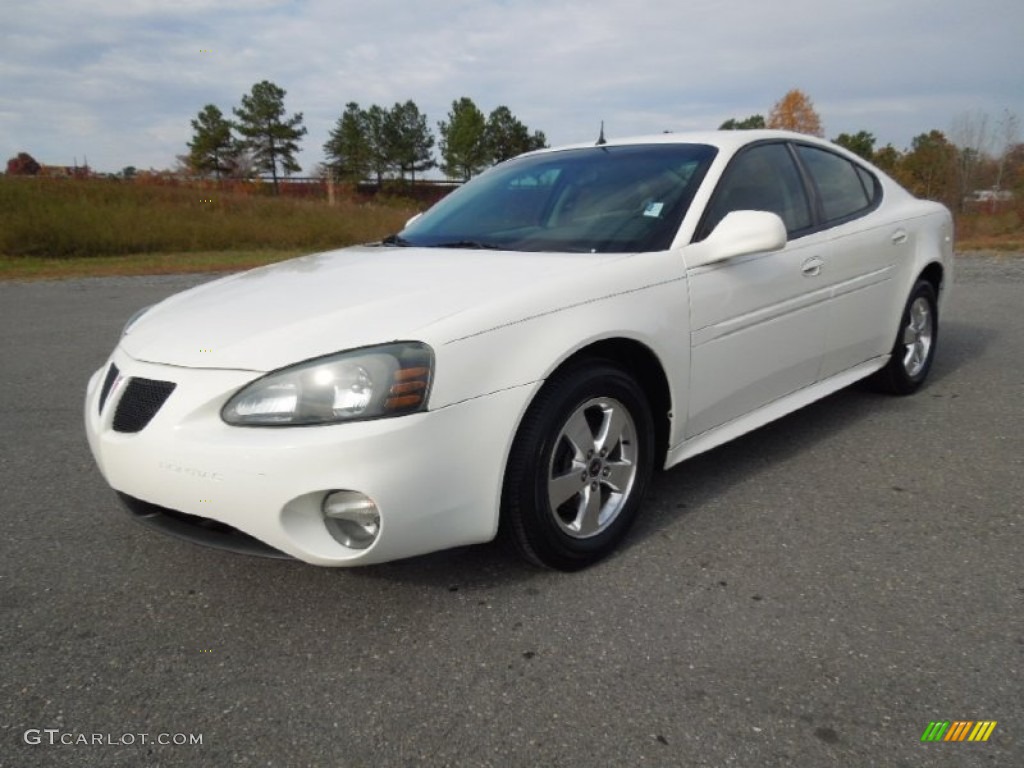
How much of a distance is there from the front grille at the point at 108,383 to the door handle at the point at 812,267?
8.81ft

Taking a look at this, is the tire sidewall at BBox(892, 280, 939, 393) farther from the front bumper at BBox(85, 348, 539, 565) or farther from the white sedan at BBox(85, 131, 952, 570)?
the front bumper at BBox(85, 348, 539, 565)

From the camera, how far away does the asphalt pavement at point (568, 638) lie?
1775mm

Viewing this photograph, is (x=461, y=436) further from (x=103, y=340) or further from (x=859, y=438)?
(x=103, y=340)

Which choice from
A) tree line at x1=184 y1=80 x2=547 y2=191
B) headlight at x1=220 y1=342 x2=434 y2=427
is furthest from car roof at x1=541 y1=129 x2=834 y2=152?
tree line at x1=184 y1=80 x2=547 y2=191

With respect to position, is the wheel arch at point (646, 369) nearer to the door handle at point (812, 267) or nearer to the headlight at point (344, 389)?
the headlight at point (344, 389)

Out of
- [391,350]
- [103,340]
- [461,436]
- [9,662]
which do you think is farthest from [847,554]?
[103,340]

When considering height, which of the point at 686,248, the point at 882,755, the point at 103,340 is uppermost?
the point at 686,248

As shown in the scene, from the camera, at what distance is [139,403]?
228 centimetres

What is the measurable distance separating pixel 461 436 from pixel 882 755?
124 cm

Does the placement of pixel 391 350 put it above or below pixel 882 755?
above

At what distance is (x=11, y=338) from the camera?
702cm

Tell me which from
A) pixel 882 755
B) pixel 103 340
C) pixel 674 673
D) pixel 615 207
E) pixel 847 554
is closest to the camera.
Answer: pixel 882 755

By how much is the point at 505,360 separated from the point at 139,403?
3.57 ft

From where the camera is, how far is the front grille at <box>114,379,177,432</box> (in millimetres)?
2221
